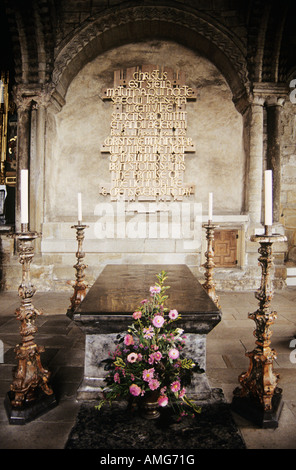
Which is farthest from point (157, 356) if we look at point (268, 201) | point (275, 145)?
point (275, 145)

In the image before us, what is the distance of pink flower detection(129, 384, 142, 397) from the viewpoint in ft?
6.22

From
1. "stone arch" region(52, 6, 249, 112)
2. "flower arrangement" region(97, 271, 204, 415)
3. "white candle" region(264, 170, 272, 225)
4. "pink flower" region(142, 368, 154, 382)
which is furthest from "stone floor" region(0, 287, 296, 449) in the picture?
"stone arch" region(52, 6, 249, 112)

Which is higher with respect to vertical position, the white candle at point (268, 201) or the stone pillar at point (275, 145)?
the stone pillar at point (275, 145)

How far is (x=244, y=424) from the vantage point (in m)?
2.02

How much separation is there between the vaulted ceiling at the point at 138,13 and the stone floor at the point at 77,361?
12.3 ft

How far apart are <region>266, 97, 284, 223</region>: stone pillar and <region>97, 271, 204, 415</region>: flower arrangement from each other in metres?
4.16

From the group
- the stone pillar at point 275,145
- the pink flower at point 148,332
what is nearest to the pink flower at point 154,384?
the pink flower at point 148,332

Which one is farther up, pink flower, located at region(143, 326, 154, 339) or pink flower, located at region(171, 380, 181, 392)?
pink flower, located at region(143, 326, 154, 339)

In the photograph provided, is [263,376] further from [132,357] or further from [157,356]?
[132,357]

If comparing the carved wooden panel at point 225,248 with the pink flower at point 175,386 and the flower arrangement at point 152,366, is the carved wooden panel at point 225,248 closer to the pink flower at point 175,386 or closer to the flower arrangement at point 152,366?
the flower arrangement at point 152,366

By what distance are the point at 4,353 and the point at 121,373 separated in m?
1.55

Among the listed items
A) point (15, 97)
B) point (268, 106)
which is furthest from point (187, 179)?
point (15, 97)

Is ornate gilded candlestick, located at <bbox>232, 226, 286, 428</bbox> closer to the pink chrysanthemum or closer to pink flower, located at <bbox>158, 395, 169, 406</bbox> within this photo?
pink flower, located at <bbox>158, 395, 169, 406</bbox>

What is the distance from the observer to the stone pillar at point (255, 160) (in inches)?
217
